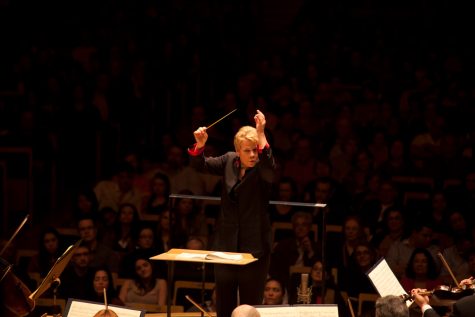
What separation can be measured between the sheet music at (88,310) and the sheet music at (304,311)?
806mm

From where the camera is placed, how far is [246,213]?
17.0ft

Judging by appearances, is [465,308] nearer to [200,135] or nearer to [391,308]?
[391,308]

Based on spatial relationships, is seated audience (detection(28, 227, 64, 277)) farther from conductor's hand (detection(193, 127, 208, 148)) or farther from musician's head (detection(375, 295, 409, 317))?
musician's head (detection(375, 295, 409, 317))

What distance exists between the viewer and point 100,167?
9.27 meters

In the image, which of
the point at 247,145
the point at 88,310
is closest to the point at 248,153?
the point at 247,145

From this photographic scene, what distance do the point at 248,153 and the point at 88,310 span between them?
134 cm

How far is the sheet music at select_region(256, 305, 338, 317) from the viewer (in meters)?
4.94

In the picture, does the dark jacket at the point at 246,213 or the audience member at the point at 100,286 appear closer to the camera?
the dark jacket at the point at 246,213

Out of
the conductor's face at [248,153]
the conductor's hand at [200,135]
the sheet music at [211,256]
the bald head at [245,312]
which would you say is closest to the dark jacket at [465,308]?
the bald head at [245,312]

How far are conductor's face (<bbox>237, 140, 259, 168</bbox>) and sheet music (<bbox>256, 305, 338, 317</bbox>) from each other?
84 cm

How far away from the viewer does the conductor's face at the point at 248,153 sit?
5062mm

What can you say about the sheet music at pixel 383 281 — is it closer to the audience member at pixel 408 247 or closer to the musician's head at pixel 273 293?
the musician's head at pixel 273 293

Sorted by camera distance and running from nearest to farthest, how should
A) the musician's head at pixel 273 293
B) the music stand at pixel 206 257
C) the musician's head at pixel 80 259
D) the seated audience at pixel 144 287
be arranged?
the music stand at pixel 206 257
the musician's head at pixel 273 293
the seated audience at pixel 144 287
the musician's head at pixel 80 259

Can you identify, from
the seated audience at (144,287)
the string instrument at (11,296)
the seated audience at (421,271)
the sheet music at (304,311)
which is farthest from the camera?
the seated audience at (144,287)
